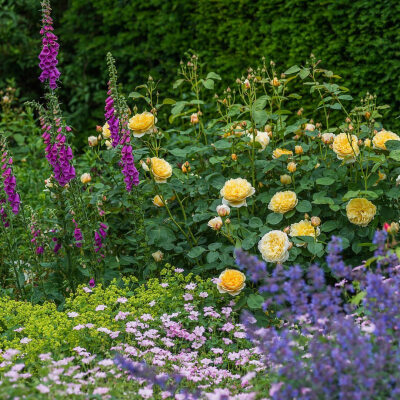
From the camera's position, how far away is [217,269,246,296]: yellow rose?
124 inches

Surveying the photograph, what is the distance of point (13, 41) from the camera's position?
7641 mm

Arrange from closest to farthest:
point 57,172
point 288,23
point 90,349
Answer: point 90,349 < point 57,172 < point 288,23

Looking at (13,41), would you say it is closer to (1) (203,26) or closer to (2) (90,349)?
(1) (203,26)

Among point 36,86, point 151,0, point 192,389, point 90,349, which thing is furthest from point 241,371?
point 36,86

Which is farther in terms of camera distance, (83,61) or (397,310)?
(83,61)

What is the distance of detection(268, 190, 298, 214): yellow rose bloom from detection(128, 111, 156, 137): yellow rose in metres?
0.80

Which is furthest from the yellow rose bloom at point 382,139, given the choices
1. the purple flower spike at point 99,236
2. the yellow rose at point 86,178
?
the yellow rose at point 86,178

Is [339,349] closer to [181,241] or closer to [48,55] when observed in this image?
A: [181,241]

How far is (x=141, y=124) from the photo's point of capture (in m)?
Answer: 3.58

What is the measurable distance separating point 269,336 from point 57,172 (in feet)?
5.60

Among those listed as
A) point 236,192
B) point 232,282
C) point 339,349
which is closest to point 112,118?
point 236,192

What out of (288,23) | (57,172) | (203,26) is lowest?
(57,172)

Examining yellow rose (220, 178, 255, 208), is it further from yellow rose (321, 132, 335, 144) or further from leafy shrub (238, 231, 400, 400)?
leafy shrub (238, 231, 400, 400)

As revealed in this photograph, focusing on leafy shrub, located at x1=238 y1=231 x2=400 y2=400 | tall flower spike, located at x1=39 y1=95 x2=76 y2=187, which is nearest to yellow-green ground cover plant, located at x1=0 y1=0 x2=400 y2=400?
tall flower spike, located at x1=39 y1=95 x2=76 y2=187
